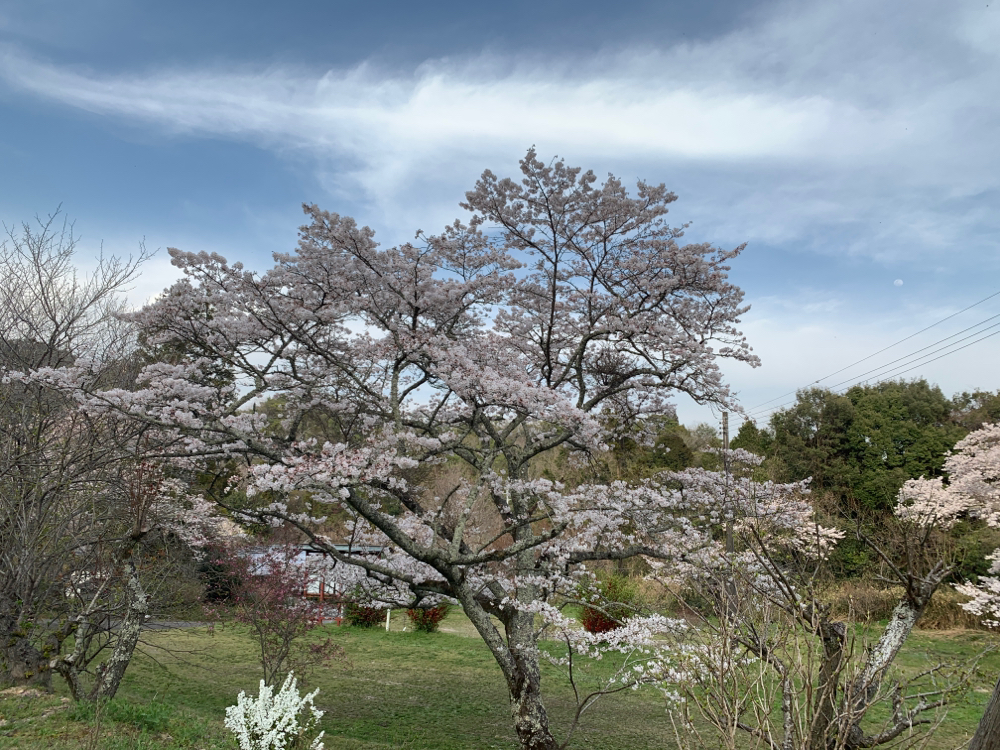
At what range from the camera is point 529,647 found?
772 centimetres

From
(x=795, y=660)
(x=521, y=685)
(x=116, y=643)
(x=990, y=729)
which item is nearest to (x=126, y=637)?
(x=116, y=643)

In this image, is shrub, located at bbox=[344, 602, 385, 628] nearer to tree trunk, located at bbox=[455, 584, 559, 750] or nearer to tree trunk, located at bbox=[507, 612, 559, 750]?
tree trunk, located at bbox=[507, 612, 559, 750]

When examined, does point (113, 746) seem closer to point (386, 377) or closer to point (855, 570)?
point (386, 377)

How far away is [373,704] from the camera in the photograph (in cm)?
935

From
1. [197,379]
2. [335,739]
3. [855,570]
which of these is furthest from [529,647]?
[855,570]

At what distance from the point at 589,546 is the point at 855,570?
496 inches

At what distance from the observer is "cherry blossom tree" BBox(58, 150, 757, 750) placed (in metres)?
7.19

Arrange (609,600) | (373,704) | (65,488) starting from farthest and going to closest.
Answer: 1. (609,600)
2. (373,704)
3. (65,488)

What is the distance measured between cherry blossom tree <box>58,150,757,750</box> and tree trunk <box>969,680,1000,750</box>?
15.2 ft

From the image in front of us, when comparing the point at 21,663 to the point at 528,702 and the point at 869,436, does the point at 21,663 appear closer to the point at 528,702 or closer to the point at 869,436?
the point at 528,702

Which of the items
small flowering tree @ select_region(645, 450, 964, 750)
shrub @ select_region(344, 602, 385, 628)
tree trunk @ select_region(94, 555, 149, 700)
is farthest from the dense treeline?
tree trunk @ select_region(94, 555, 149, 700)

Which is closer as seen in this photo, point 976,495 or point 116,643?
point 116,643

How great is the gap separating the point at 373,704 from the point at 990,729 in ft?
29.6

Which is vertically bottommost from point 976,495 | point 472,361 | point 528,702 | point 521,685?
point 528,702
